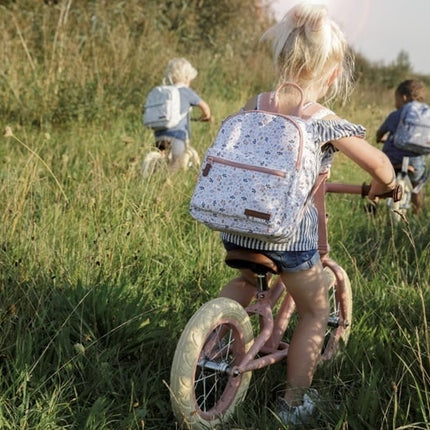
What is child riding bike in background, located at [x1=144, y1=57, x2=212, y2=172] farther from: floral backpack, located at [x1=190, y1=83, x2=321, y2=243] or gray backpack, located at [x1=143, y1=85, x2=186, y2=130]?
floral backpack, located at [x1=190, y1=83, x2=321, y2=243]

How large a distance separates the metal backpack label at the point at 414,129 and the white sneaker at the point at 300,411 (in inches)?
187

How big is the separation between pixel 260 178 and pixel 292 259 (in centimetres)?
38

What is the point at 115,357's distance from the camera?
10.2 ft

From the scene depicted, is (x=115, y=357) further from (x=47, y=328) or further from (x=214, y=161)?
(x=214, y=161)

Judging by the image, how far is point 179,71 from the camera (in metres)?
7.74

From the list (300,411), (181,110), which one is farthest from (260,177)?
(181,110)

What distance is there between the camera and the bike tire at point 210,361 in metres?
2.50

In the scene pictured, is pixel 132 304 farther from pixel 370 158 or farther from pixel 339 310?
pixel 370 158

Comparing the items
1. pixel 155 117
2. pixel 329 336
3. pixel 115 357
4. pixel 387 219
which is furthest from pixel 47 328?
pixel 155 117

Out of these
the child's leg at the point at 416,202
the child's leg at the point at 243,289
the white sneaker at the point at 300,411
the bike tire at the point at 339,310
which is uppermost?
the child's leg at the point at 243,289

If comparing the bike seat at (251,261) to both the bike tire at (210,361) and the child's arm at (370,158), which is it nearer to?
the bike tire at (210,361)

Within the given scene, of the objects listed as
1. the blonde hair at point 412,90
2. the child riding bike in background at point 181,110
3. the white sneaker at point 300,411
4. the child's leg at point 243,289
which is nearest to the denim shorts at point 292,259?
the child's leg at point 243,289

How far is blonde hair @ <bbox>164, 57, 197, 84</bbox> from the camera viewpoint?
7.70m

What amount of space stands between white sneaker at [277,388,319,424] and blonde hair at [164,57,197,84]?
5.47 m
